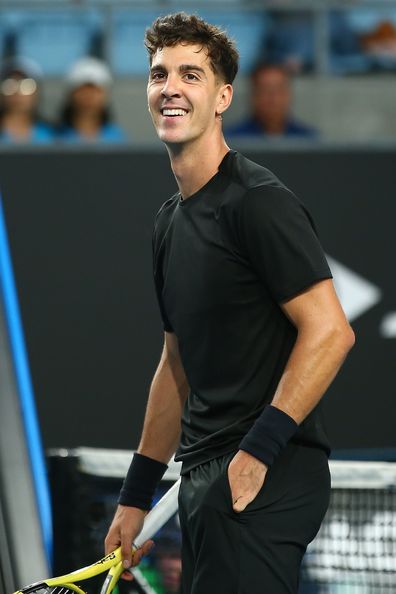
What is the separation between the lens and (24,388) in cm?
461

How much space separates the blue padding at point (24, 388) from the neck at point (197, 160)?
1418 millimetres

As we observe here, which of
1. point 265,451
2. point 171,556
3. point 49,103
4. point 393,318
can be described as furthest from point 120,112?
point 265,451

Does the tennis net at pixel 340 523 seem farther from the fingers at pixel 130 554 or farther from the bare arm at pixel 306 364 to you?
the bare arm at pixel 306 364

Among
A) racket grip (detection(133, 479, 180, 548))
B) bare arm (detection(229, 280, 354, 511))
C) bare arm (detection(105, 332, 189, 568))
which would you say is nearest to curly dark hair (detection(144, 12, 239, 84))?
bare arm (detection(229, 280, 354, 511))

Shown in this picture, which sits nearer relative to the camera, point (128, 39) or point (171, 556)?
point (171, 556)

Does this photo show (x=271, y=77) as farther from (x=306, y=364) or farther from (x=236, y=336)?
(x=306, y=364)

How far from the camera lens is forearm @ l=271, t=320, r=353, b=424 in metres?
2.28

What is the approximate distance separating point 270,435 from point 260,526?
0.20m

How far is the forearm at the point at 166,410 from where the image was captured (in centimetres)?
278

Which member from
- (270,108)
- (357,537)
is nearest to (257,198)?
(357,537)

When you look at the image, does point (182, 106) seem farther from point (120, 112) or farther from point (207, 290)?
point (120, 112)

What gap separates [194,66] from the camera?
2.46 metres

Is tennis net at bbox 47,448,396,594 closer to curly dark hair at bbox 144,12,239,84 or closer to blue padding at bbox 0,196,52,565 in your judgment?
blue padding at bbox 0,196,52,565

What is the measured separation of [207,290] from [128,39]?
4646mm
